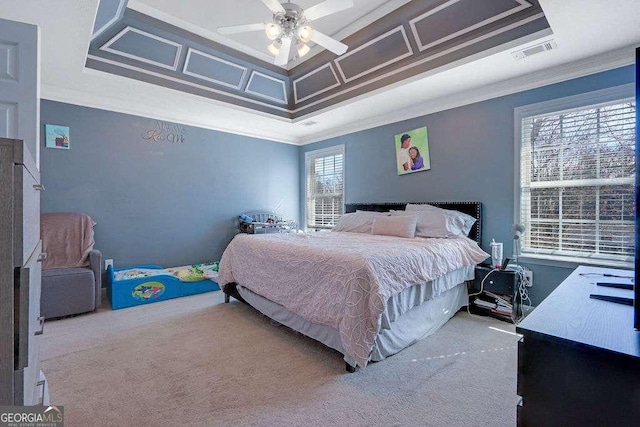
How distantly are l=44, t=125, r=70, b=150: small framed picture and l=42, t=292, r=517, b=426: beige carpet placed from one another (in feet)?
6.61

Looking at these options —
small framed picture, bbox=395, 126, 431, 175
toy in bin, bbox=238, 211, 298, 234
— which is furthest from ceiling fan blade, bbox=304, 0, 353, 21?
toy in bin, bbox=238, 211, 298, 234

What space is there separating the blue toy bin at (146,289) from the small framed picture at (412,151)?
3.16 metres

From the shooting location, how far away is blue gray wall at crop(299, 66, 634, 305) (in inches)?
115

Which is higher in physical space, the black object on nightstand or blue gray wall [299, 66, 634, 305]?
blue gray wall [299, 66, 634, 305]

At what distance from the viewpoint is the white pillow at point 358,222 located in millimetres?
3955

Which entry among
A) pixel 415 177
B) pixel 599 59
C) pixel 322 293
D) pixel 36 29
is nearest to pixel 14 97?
pixel 36 29

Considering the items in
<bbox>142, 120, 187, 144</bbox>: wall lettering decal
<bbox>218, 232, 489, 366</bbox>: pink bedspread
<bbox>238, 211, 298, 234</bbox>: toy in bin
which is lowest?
<bbox>218, 232, 489, 366</bbox>: pink bedspread

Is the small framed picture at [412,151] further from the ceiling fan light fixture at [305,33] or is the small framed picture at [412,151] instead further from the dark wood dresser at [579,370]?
the dark wood dresser at [579,370]

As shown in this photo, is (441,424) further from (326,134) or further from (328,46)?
(326,134)

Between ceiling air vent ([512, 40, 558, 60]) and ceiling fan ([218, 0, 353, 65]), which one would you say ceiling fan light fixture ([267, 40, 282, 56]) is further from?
ceiling air vent ([512, 40, 558, 60])

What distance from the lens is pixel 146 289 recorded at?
3436 millimetres

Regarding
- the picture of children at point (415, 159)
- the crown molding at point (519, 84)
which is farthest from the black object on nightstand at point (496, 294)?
the crown molding at point (519, 84)

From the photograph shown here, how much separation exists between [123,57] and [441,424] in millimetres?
4122

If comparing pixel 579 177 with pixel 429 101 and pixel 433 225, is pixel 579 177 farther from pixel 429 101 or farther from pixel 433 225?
pixel 429 101
